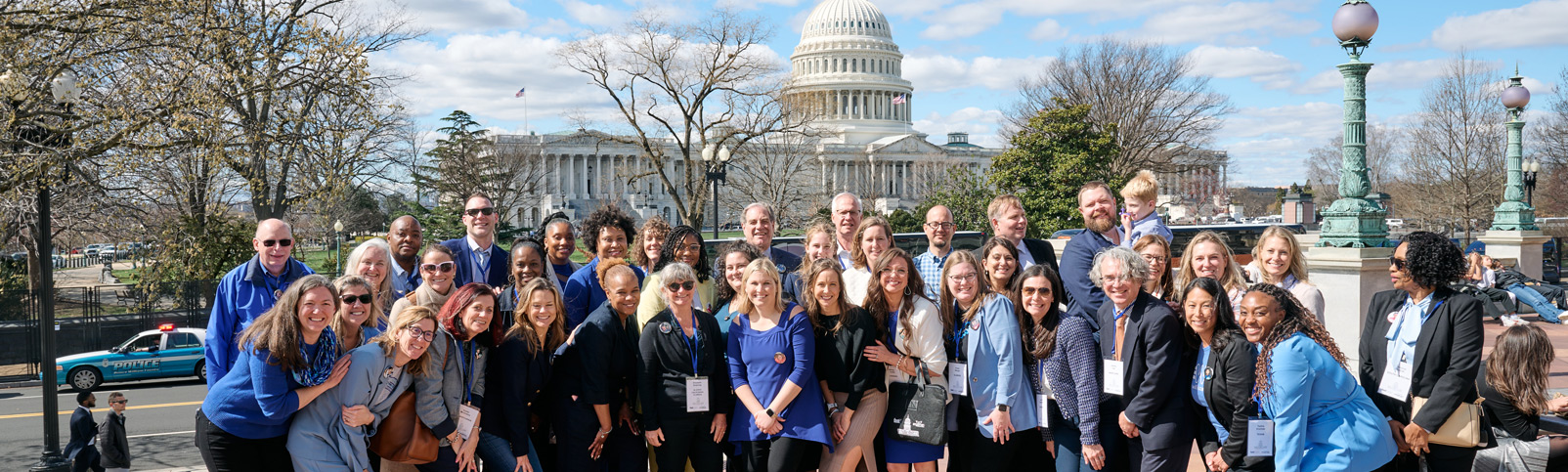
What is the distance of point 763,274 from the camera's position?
5.27 meters

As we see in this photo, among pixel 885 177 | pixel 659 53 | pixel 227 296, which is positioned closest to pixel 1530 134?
pixel 659 53

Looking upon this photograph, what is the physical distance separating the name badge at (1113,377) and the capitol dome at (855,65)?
91.2m

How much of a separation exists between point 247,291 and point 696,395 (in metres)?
2.59

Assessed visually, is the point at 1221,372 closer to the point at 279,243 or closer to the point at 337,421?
the point at 337,421

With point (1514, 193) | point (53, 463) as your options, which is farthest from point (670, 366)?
point (1514, 193)

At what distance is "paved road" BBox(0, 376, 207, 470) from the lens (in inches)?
404

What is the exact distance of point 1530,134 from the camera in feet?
127

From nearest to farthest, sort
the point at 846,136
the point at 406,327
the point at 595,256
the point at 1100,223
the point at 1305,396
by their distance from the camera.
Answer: the point at 1305,396
the point at 406,327
the point at 1100,223
the point at 595,256
the point at 846,136

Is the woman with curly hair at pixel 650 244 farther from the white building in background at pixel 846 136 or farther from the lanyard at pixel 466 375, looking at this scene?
the white building in background at pixel 846 136

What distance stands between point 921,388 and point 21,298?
18014 mm

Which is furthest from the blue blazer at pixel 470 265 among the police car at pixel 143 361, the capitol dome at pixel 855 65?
the capitol dome at pixel 855 65

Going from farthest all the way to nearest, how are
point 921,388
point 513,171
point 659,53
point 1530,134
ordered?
1. point 513,171
2. point 1530,134
3. point 659,53
4. point 921,388

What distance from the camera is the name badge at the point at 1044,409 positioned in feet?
17.3

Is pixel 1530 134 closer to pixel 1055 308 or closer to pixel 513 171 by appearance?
pixel 1055 308
